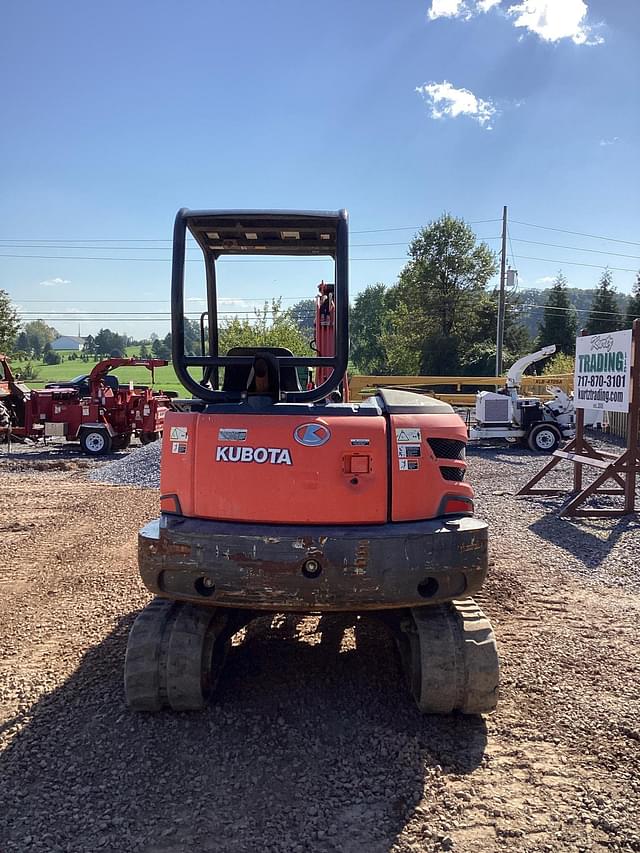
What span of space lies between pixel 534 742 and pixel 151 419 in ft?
50.5

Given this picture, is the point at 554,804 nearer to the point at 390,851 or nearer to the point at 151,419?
the point at 390,851

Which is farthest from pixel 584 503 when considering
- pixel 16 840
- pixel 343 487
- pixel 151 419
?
pixel 151 419

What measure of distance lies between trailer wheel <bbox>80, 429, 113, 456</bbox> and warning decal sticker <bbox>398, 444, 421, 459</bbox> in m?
14.2

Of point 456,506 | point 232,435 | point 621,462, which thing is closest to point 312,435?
point 232,435

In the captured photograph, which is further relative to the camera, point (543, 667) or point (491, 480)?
point (491, 480)

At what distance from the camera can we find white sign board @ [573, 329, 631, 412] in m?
8.56

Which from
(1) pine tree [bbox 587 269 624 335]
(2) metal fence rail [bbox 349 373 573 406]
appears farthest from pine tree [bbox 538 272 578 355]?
(2) metal fence rail [bbox 349 373 573 406]

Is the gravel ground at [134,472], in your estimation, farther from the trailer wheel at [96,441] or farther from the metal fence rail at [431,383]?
the metal fence rail at [431,383]

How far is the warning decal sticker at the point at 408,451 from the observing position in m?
3.40

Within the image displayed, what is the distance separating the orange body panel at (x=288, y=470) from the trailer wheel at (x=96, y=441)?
45.2 feet

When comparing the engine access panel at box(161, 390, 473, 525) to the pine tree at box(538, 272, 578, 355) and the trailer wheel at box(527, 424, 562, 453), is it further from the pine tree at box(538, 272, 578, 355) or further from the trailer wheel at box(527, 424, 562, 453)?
the pine tree at box(538, 272, 578, 355)

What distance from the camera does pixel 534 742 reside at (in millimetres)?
3408

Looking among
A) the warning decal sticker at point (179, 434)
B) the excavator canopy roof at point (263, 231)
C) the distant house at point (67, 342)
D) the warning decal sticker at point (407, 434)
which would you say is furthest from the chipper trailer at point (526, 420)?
the distant house at point (67, 342)

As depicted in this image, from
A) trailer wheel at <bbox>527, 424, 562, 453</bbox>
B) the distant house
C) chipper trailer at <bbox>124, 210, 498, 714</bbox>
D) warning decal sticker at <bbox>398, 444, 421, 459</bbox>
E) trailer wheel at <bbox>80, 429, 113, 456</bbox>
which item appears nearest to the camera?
chipper trailer at <bbox>124, 210, 498, 714</bbox>
